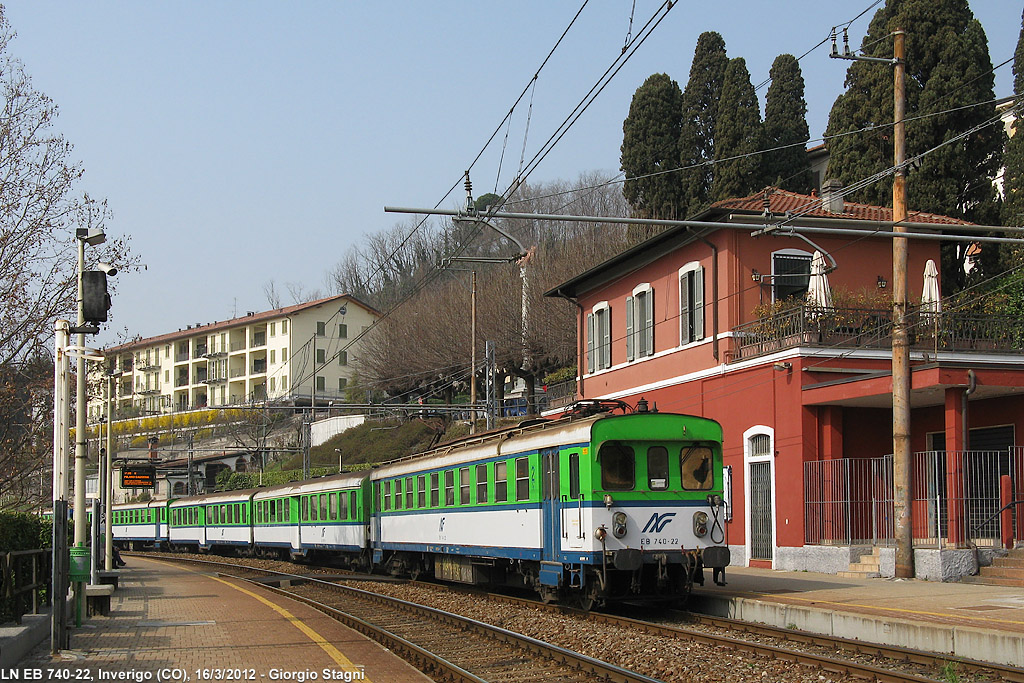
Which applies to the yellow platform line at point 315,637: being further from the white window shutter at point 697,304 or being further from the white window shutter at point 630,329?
the white window shutter at point 630,329

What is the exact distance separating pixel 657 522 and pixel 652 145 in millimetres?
41429

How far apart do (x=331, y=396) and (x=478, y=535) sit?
Answer: 77.8 meters

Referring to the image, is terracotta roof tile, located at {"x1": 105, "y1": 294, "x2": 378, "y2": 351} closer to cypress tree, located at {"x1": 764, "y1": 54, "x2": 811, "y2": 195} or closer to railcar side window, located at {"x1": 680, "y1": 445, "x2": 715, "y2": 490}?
cypress tree, located at {"x1": 764, "y1": 54, "x2": 811, "y2": 195}

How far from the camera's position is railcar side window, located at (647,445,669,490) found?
15.8 m

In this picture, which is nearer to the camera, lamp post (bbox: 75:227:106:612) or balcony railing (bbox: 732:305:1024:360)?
lamp post (bbox: 75:227:106:612)

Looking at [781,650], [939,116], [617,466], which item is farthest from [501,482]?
[939,116]

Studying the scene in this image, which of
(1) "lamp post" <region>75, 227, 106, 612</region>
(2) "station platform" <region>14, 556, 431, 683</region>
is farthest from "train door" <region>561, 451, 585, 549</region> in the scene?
(1) "lamp post" <region>75, 227, 106, 612</region>

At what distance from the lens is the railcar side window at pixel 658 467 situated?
1579cm

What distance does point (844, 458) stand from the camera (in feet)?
73.3

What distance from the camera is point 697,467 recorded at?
53.3 feet

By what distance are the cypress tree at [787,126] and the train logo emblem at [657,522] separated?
3758cm

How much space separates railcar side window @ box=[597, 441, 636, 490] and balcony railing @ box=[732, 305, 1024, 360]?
26.7 feet

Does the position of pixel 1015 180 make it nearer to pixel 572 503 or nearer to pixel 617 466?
pixel 617 466

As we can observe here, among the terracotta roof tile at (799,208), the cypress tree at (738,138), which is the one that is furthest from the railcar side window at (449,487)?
the cypress tree at (738,138)
